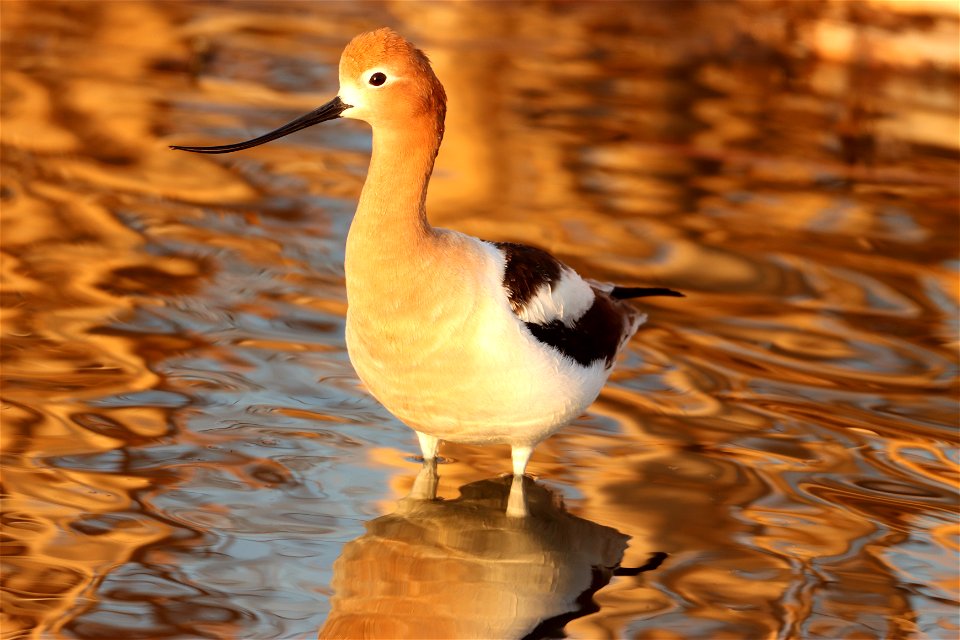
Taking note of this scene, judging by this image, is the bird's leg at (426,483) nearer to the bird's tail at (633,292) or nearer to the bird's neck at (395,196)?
the bird's neck at (395,196)

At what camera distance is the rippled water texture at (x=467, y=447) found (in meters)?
5.12

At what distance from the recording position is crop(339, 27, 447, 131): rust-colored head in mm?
5422

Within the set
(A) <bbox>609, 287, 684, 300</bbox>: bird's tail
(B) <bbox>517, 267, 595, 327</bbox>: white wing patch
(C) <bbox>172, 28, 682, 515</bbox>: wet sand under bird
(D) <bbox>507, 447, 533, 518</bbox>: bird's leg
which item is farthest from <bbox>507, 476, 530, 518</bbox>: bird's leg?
(A) <bbox>609, 287, 684, 300</bbox>: bird's tail

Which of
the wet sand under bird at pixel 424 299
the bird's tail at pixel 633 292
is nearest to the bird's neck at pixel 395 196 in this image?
the wet sand under bird at pixel 424 299

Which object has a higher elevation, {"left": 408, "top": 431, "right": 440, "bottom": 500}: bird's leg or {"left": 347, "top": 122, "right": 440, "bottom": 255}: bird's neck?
{"left": 347, "top": 122, "right": 440, "bottom": 255}: bird's neck

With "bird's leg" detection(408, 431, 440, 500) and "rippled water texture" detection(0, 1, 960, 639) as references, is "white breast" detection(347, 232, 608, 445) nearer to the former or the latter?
"bird's leg" detection(408, 431, 440, 500)

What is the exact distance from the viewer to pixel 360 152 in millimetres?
10945

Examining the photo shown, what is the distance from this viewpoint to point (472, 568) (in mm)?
5281

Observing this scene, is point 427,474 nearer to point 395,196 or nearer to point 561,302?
point 561,302

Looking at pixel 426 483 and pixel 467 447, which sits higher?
pixel 467 447

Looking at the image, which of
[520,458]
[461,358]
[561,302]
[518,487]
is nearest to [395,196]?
[461,358]

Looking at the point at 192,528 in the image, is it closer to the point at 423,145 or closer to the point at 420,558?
the point at 420,558

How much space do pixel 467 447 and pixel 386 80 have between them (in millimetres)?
1877

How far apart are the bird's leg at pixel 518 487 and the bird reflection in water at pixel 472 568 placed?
36mm
